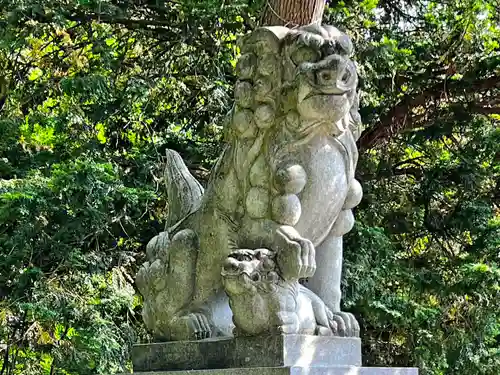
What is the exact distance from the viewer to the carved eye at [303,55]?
407cm

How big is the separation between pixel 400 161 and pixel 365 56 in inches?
77.8

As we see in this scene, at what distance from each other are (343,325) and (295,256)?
488mm

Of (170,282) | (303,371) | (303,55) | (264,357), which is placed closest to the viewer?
(303,371)

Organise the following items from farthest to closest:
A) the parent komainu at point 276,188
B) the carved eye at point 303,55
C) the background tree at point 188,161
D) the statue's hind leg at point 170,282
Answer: the background tree at point 188,161 < the statue's hind leg at point 170,282 < the carved eye at point 303,55 < the parent komainu at point 276,188

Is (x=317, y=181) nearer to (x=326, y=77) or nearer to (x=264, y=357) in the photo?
(x=326, y=77)

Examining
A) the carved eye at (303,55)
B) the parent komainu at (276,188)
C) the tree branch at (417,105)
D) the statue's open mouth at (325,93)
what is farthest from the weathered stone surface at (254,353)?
the tree branch at (417,105)

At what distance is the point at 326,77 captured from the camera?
13.0 feet

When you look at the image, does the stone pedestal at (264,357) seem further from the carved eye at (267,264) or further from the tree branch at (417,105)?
the tree branch at (417,105)

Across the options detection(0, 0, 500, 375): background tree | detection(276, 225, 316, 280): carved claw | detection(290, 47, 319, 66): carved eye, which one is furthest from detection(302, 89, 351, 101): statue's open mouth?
detection(0, 0, 500, 375): background tree

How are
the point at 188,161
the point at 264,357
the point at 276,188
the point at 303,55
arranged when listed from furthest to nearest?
1. the point at 188,161
2. the point at 303,55
3. the point at 276,188
4. the point at 264,357

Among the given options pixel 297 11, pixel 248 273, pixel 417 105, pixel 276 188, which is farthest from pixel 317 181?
pixel 417 105

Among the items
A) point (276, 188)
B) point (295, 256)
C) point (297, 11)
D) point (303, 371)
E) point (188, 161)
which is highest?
point (297, 11)

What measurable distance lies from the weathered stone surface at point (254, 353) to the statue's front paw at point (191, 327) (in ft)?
0.25

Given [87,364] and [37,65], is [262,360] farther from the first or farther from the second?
[37,65]
